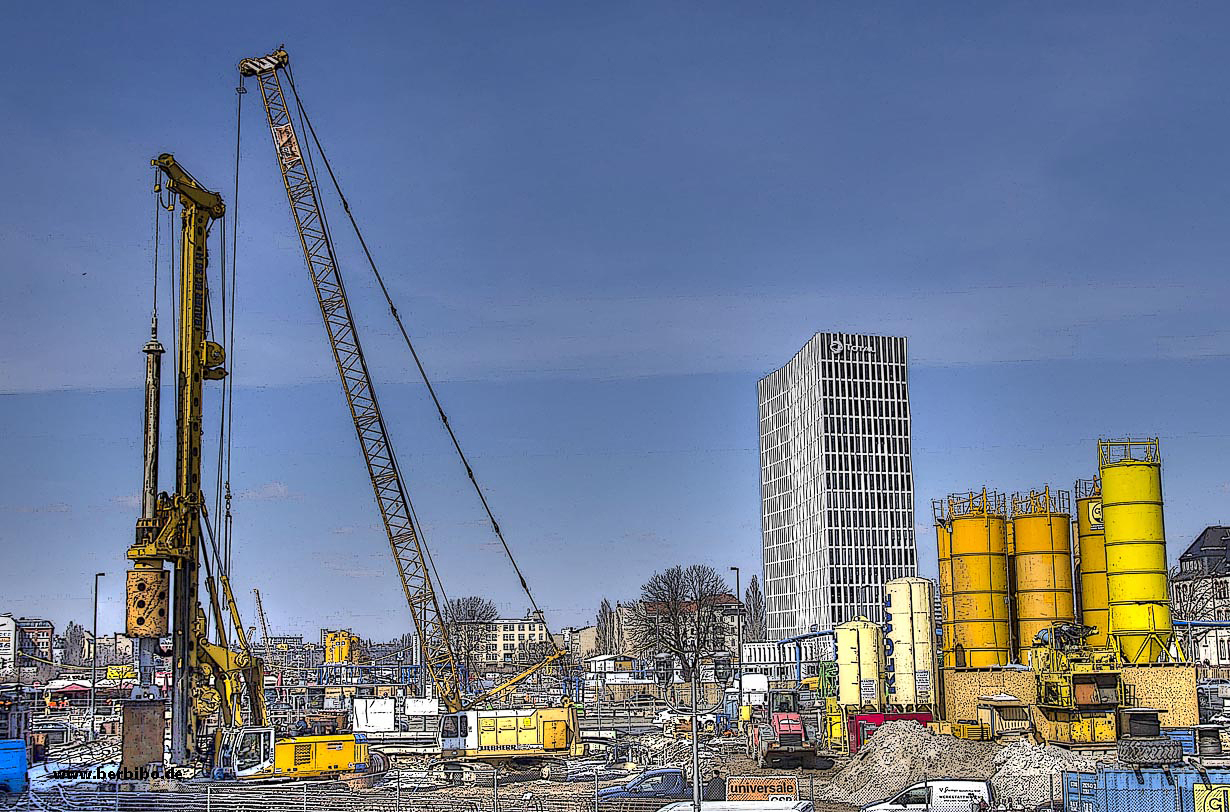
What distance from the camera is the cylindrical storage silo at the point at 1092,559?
65.4 metres

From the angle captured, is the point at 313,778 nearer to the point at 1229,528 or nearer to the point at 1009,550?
the point at 1009,550

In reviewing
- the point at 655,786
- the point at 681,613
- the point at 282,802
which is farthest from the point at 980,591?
the point at 681,613

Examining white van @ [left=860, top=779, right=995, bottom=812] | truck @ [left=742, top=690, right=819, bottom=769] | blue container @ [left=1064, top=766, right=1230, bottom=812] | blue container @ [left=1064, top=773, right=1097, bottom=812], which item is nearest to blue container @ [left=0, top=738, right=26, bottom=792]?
truck @ [left=742, top=690, right=819, bottom=769]

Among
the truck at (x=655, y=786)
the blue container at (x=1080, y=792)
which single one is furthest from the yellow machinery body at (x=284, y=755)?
the blue container at (x=1080, y=792)

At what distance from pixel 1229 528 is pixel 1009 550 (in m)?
105

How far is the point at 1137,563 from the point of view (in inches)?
2330

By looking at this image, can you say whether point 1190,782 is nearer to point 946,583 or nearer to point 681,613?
point 946,583

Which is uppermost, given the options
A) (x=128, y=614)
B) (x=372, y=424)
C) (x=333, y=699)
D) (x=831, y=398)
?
(x=831, y=398)

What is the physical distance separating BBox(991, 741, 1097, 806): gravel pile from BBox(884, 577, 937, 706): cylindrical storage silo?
Result: 1523 cm

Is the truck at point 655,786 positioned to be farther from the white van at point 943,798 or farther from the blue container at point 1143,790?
the blue container at point 1143,790

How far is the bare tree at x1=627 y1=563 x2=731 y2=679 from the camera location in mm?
152625

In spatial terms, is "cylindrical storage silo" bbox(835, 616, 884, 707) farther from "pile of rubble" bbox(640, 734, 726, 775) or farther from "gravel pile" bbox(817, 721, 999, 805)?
"gravel pile" bbox(817, 721, 999, 805)

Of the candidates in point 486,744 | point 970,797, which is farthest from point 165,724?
point 970,797

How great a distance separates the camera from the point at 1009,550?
67.9 metres
